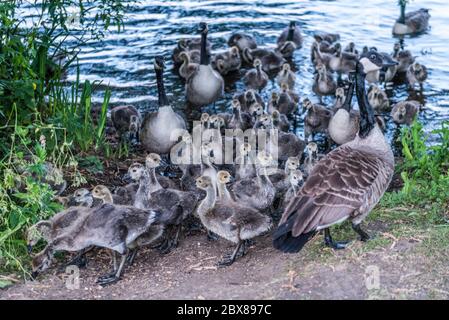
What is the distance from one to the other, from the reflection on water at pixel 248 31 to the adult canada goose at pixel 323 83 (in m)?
0.36

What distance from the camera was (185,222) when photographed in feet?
28.3

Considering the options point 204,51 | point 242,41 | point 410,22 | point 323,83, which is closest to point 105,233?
point 204,51

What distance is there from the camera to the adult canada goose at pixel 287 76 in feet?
44.0

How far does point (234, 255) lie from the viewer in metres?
7.40

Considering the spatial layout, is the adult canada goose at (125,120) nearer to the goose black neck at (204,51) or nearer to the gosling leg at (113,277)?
the goose black neck at (204,51)

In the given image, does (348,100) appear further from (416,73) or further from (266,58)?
(266,58)

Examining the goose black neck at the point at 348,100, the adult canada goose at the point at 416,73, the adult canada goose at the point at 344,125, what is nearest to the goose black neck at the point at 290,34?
the adult canada goose at the point at 416,73

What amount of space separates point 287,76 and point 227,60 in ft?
4.51

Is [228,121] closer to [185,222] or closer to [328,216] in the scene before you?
[185,222]

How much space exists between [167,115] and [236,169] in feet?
4.91

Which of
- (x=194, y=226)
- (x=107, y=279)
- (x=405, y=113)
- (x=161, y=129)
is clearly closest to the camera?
(x=107, y=279)

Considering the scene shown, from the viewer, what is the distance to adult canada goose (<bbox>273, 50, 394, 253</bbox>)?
6.59 m

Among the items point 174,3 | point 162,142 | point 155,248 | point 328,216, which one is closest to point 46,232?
point 155,248

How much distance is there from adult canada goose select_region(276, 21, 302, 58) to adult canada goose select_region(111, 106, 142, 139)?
4.44 metres
